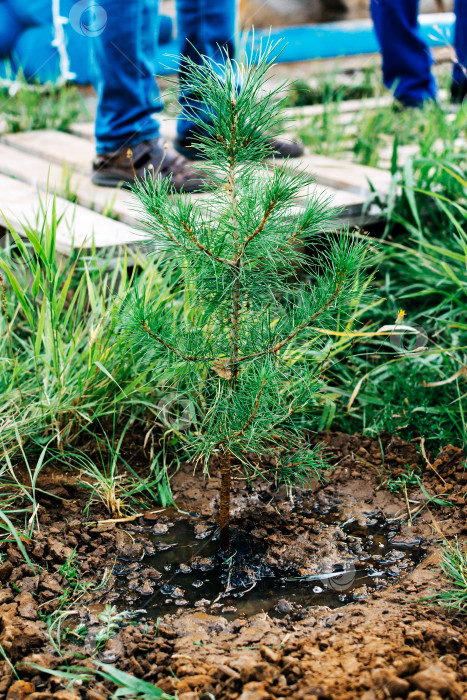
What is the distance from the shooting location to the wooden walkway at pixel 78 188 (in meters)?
2.39

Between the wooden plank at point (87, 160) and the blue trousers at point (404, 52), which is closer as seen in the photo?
the wooden plank at point (87, 160)

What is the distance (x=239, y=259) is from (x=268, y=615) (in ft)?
2.47

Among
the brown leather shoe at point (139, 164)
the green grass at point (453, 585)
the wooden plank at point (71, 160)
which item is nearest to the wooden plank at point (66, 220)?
the wooden plank at point (71, 160)

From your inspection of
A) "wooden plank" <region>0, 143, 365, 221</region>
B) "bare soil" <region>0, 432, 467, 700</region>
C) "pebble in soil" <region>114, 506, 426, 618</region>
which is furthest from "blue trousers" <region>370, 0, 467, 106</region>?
"pebble in soil" <region>114, 506, 426, 618</region>

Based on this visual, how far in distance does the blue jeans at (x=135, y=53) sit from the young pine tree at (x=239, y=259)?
1207 mm

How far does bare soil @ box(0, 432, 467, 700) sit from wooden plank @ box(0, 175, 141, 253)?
2.32 ft

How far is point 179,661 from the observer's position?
4.25 feet

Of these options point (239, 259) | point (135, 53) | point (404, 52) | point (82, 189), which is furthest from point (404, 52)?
point (239, 259)

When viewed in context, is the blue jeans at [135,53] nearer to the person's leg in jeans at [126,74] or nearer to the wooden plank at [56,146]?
the person's leg in jeans at [126,74]

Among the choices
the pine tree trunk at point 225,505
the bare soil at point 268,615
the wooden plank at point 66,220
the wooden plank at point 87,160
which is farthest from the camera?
the wooden plank at point 87,160

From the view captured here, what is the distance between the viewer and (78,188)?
286cm

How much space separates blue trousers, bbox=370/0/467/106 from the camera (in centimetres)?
406

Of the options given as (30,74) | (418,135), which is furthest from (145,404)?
(30,74)

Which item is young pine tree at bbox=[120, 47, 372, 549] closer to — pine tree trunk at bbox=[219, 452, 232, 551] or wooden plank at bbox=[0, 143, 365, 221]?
pine tree trunk at bbox=[219, 452, 232, 551]
